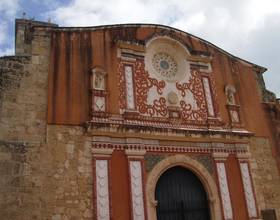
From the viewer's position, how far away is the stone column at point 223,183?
9625mm

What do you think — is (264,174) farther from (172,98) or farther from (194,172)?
(172,98)

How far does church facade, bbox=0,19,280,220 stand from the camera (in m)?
8.01

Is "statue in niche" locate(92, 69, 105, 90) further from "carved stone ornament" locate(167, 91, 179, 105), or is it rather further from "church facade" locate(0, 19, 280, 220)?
"carved stone ornament" locate(167, 91, 179, 105)

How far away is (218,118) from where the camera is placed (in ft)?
35.5

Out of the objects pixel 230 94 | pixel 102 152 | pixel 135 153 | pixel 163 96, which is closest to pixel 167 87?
pixel 163 96

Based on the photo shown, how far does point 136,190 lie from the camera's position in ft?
28.5

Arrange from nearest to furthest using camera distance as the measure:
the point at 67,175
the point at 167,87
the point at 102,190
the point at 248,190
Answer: the point at 67,175 → the point at 102,190 → the point at 248,190 → the point at 167,87

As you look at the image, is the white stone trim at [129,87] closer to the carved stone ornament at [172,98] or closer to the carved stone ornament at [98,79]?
the carved stone ornament at [98,79]

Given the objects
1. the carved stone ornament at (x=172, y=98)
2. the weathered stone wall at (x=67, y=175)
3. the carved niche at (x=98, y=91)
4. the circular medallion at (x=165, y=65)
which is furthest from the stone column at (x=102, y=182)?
the circular medallion at (x=165, y=65)

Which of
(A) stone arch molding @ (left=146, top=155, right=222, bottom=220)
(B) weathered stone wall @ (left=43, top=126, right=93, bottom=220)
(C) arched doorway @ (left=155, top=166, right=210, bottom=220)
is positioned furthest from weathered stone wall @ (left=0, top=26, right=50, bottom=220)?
(C) arched doorway @ (left=155, top=166, right=210, bottom=220)

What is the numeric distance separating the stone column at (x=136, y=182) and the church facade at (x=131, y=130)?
27 mm

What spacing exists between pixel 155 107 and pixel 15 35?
5358 millimetres

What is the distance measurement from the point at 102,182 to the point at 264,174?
5416mm

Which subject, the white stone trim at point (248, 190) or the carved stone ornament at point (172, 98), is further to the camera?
the carved stone ornament at point (172, 98)
